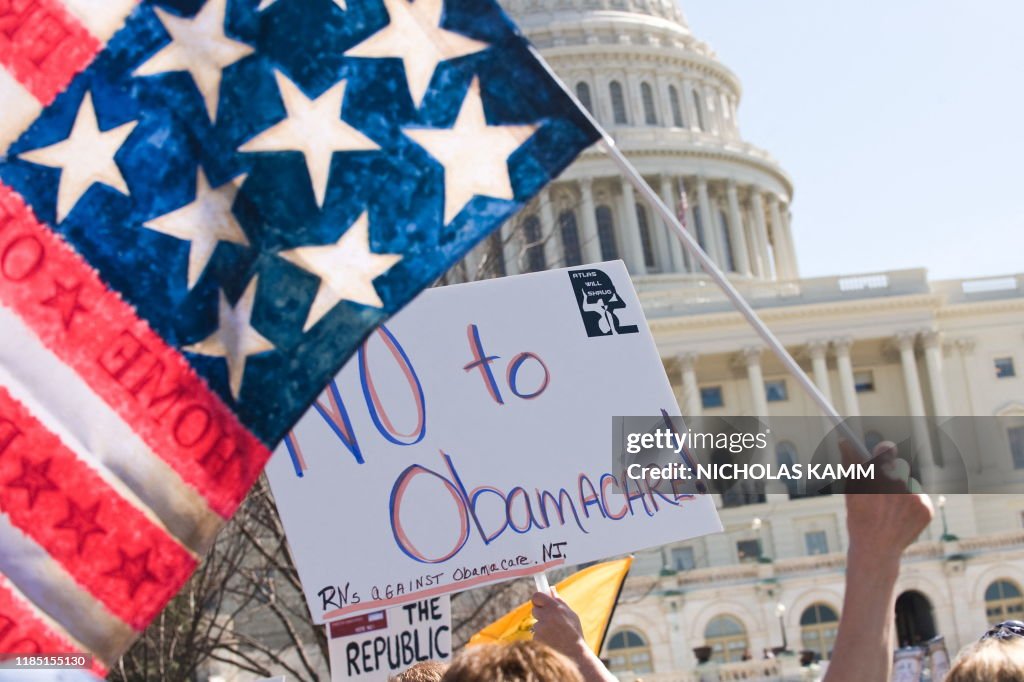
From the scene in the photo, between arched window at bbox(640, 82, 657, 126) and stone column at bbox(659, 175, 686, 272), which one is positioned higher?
arched window at bbox(640, 82, 657, 126)

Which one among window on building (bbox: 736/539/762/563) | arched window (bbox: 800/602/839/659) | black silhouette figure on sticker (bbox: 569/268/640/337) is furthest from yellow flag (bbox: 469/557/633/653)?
window on building (bbox: 736/539/762/563)

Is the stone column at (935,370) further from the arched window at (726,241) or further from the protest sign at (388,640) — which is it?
the protest sign at (388,640)

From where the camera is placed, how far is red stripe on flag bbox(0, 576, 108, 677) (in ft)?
10.6

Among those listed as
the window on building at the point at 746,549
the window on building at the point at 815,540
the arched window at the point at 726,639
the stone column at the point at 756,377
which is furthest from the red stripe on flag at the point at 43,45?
the stone column at the point at 756,377

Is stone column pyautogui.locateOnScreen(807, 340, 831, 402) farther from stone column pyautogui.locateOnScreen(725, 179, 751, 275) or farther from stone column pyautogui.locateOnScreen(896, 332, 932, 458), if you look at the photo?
stone column pyautogui.locateOnScreen(725, 179, 751, 275)

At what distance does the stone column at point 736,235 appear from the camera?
7925cm

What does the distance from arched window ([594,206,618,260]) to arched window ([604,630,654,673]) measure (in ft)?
110

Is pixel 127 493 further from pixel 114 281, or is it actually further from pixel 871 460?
pixel 871 460

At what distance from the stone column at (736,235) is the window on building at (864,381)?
38.9 feet

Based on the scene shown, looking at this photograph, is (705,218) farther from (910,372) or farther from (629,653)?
(629,653)

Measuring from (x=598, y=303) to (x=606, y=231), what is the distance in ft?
233

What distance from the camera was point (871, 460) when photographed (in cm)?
314

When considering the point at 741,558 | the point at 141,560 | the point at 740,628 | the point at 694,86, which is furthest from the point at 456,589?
the point at 694,86

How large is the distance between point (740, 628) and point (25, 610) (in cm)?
4404
